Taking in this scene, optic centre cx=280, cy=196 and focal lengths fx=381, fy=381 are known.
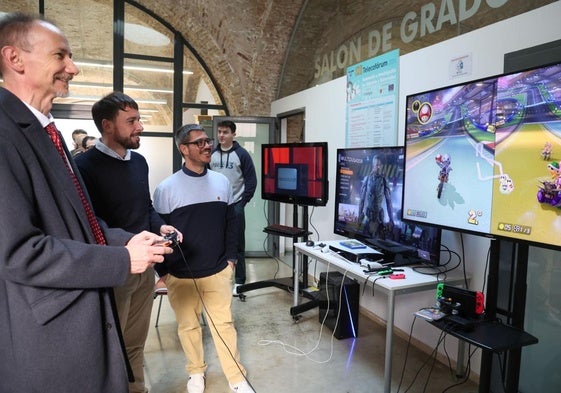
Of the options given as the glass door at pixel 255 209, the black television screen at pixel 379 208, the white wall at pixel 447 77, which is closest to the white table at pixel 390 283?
the black television screen at pixel 379 208

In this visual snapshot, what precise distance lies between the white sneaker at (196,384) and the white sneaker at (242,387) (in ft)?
0.62

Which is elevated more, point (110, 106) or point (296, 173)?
point (110, 106)

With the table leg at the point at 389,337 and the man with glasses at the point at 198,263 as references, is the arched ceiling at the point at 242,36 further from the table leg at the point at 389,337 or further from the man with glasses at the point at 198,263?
the table leg at the point at 389,337

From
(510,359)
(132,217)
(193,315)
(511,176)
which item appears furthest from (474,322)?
(132,217)

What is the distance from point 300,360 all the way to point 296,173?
169 cm

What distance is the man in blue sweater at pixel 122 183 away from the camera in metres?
1.91

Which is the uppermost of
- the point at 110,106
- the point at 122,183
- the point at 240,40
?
the point at 240,40

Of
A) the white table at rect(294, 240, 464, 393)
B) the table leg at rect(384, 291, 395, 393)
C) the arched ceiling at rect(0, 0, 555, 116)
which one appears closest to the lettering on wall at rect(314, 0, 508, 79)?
the arched ceiling at rect(0, 0, 555, 116)

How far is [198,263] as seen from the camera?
2.26 meters

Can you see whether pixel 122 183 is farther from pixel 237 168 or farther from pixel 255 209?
pixel 255 209

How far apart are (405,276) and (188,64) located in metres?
5.04

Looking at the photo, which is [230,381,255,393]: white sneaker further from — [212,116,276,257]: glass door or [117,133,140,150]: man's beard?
[212,116,276,257]: glass door

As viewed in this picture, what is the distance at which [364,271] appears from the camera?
2.42m

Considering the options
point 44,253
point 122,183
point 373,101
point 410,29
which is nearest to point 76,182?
point 44,253
